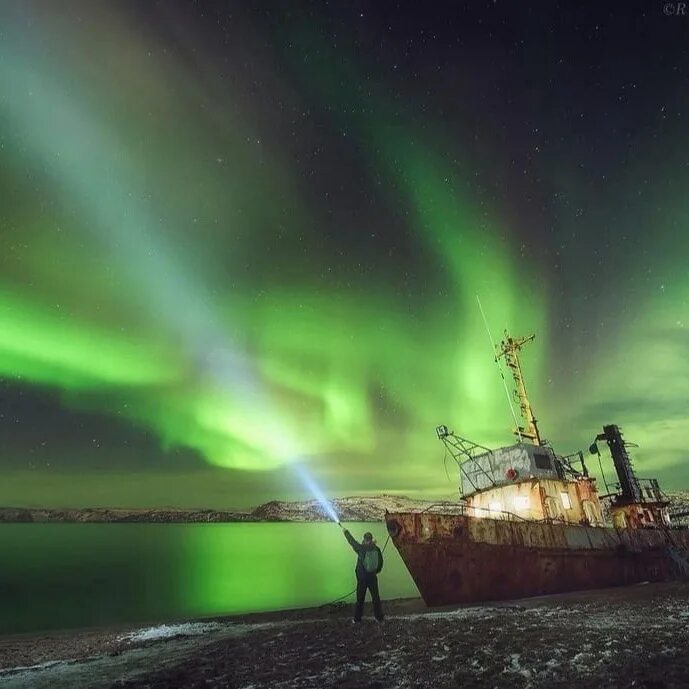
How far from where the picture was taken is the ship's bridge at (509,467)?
22531mm

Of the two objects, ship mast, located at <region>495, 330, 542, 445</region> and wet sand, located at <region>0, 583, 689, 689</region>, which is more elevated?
ship mast, located at <region>495, 330, 542, 445</region>

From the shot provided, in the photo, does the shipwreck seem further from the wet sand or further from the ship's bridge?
the wet sand

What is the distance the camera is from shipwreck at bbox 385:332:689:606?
18016mm

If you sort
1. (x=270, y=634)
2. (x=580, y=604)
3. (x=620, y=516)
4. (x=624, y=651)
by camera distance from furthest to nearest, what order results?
(x=620, y=516)
(x=580, y=604)
(x=270, y=634)
(x=624, y=651)

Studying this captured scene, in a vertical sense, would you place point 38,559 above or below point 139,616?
above

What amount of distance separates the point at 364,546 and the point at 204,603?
3131 centimetres

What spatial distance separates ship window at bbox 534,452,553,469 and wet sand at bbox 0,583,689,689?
8.48 m

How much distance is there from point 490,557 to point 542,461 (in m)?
6.74

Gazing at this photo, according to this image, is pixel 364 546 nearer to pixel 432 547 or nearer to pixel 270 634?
pixel 270 634

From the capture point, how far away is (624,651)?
25.8 feet

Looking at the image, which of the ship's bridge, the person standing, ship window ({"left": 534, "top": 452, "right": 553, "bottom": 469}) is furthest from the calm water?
the person standing

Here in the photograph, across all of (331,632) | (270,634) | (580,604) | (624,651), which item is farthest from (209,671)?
(580,604)

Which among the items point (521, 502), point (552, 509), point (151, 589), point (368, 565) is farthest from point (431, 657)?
point (151, 589)

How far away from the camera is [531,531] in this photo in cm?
1927
